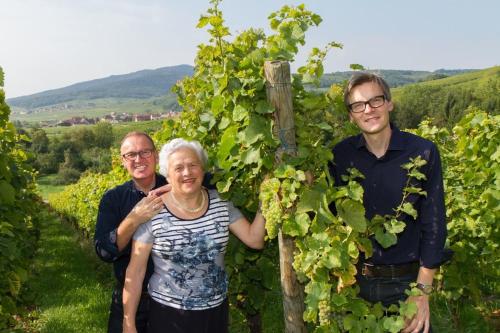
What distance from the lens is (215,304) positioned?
2.79 m

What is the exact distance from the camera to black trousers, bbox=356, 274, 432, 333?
2574mm

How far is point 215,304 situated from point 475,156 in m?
3.60

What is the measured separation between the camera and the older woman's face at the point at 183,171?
266 cm

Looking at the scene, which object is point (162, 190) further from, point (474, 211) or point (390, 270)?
point (474, 211)

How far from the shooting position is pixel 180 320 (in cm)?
273

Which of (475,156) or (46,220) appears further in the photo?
(46,220)

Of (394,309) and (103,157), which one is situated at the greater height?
(394,309)

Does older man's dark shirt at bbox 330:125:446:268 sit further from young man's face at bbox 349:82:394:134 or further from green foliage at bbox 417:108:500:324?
green foliage at bbox 417:108:500:324

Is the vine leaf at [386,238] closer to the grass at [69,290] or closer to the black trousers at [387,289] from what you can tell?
the black trousers at [387,289]

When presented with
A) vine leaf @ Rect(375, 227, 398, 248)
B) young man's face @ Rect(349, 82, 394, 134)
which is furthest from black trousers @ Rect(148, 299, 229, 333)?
young man's face @ Rect(349, 82, 394, 134)

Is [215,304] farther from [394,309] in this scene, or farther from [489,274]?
[489,274]

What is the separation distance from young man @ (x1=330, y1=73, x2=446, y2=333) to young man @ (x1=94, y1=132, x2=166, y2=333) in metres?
1.26

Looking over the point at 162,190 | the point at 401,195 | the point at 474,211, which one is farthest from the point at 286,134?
the point at 474,211

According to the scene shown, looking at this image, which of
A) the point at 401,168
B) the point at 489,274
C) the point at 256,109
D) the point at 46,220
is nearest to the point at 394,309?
the point at 401,168
